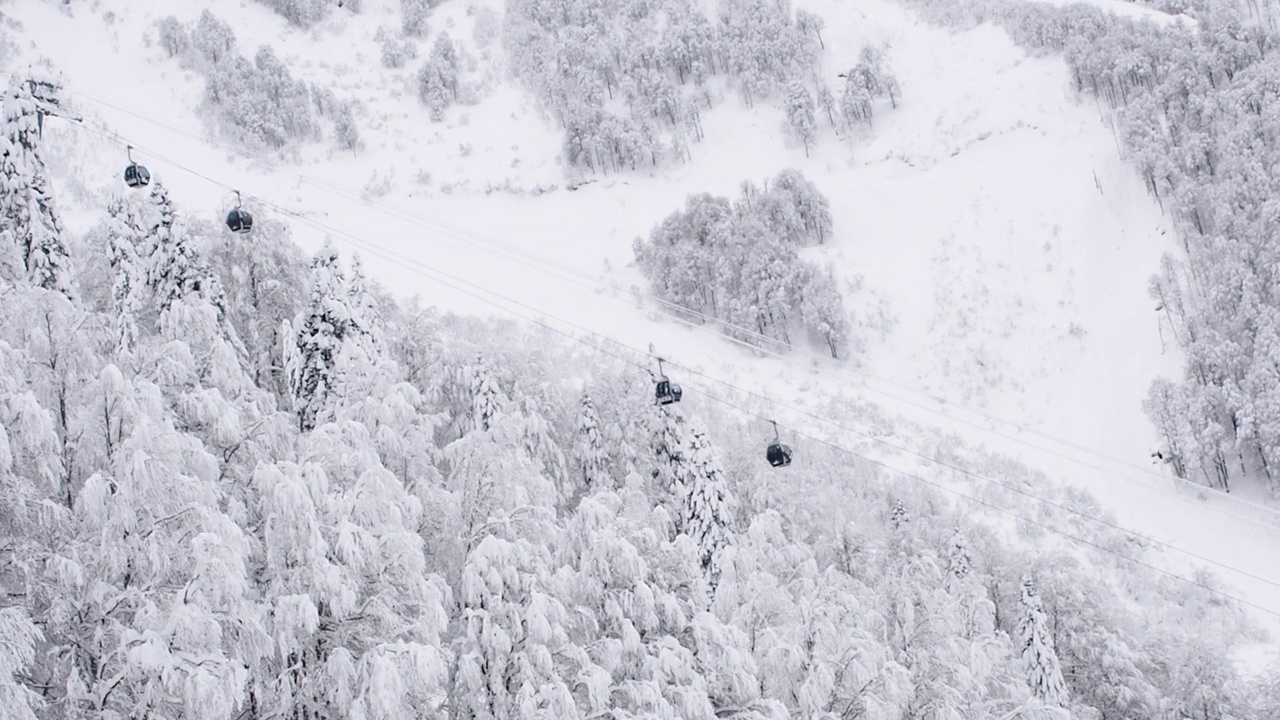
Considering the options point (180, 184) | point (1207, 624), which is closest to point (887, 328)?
point (1207, 624)

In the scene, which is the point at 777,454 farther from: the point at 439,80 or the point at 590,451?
the point at 439,80

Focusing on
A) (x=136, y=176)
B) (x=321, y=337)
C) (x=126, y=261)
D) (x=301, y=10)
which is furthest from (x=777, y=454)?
(x=301, y=10)

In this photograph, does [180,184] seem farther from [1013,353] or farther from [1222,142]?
[1222,142]

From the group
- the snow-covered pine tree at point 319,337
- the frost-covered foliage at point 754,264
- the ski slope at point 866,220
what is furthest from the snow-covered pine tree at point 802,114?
the snow-covered pine tree at point 319,337

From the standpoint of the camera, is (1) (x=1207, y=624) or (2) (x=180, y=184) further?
(2) (x=180, y=184)

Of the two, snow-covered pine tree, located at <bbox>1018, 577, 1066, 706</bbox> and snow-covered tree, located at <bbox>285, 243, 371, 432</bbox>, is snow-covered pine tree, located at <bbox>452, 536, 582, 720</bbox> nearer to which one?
snow-covered tree, located at <bbox>285, 243, 371, 432</bbox>

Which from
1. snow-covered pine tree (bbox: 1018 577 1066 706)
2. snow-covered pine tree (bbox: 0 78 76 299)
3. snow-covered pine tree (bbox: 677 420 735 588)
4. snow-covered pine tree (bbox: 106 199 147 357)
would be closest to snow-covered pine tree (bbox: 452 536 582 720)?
snow-covered pine tree (bbox: 0 78 76 299)

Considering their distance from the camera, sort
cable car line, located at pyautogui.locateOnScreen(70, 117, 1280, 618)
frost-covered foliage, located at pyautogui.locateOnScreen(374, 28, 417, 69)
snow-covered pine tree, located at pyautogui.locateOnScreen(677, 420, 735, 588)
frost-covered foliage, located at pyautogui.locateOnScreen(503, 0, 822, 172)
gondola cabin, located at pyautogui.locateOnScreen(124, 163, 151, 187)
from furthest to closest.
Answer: frost-covered foliage, located at pyautogui.locateOnScreen(374, 28, 417, 69) → frost-covered foliage, located at pyautogui.locateOnScreen(503, 0, 822, 172) → cable car line, located at pyautogui.locateOnScreen(70, 117, 1280, 618) → snow-covered pine tree, located at pyautogui.locateOnScreen(677, 420, 735, 588) → gondola cabin, located at pyautogui.locateOnScreen(124, 163, 151, 187)
